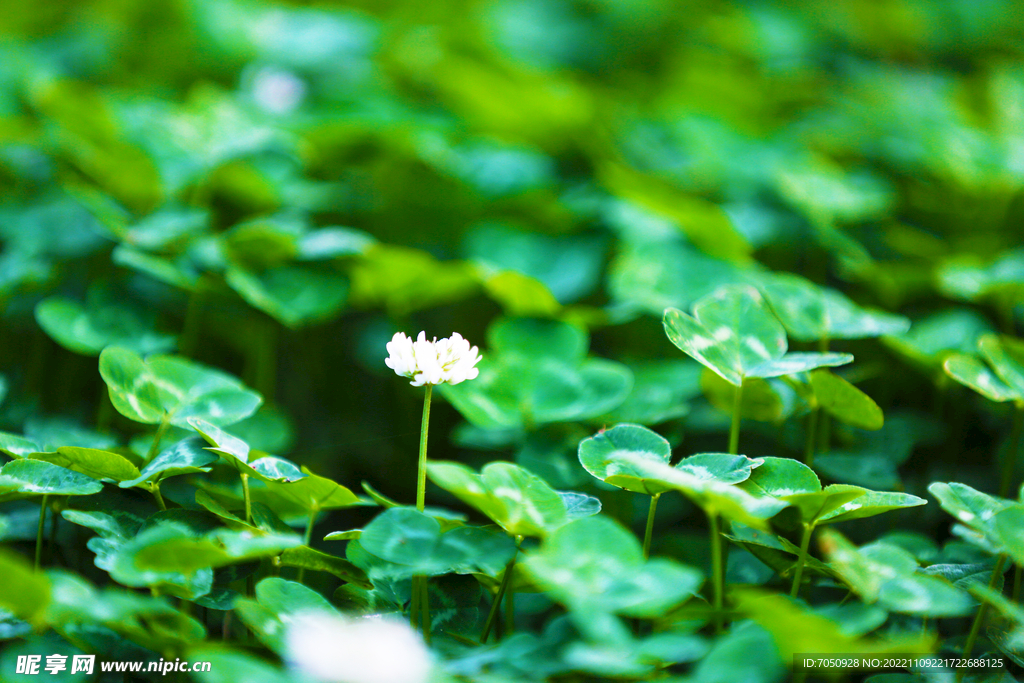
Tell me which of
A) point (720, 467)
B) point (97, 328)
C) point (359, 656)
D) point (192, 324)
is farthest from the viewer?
point (192, 324)

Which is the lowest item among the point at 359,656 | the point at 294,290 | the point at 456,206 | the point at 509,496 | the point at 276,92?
the point at 359,656

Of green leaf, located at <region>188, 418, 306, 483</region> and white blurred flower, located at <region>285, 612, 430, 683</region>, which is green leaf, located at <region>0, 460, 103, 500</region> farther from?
white blurred flower, located at <region>285, 612, 430, 683</region>

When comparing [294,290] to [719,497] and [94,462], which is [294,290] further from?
[719,497]

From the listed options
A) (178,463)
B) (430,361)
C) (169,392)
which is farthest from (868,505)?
(169,392)

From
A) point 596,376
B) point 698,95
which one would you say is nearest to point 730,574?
point 596,376

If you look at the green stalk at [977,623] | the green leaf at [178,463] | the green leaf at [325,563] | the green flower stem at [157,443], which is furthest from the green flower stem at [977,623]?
the green flower stem at [157,443]

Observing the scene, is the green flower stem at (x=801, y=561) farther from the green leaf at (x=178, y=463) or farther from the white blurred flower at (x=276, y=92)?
the white blurred flower at (x=276, y=92)
